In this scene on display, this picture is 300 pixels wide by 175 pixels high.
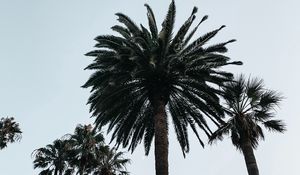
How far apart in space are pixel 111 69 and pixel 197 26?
207 inches

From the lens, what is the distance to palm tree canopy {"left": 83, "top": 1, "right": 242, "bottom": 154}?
18.9 meters

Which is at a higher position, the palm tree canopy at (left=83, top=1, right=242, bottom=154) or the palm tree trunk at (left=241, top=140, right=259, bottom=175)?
the palm tree canopy at (left=83, top=1, right=242, bottom=154)

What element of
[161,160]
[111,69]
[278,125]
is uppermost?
[111,69]

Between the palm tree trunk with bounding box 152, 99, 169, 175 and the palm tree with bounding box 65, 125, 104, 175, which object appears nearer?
the palm tree trunk with bounding box 152, 99, 169, 175

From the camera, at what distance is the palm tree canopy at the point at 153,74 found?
Answer: 1891 centimetres

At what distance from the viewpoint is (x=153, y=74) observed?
757 inches

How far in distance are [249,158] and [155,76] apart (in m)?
6.42

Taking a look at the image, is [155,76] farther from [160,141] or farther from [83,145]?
[83,145]

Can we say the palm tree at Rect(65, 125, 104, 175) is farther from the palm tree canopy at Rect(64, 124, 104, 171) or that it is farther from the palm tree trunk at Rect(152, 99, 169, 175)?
the palm tree trunk at Rect(152, 99, 169, 175)

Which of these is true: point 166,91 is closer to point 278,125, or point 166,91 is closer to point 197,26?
point 197,26

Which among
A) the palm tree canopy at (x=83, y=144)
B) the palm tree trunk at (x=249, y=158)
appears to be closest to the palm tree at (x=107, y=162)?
the palm tree canopy at (x=83, y=144)

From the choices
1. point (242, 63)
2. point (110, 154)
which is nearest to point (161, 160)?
point (242, 63)

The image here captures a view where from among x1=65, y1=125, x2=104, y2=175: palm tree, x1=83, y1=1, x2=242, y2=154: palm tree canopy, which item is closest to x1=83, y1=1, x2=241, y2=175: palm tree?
x1=83, y1=1, x2=242, y2=154: palm tree canopy

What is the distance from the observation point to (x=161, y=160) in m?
16.5
